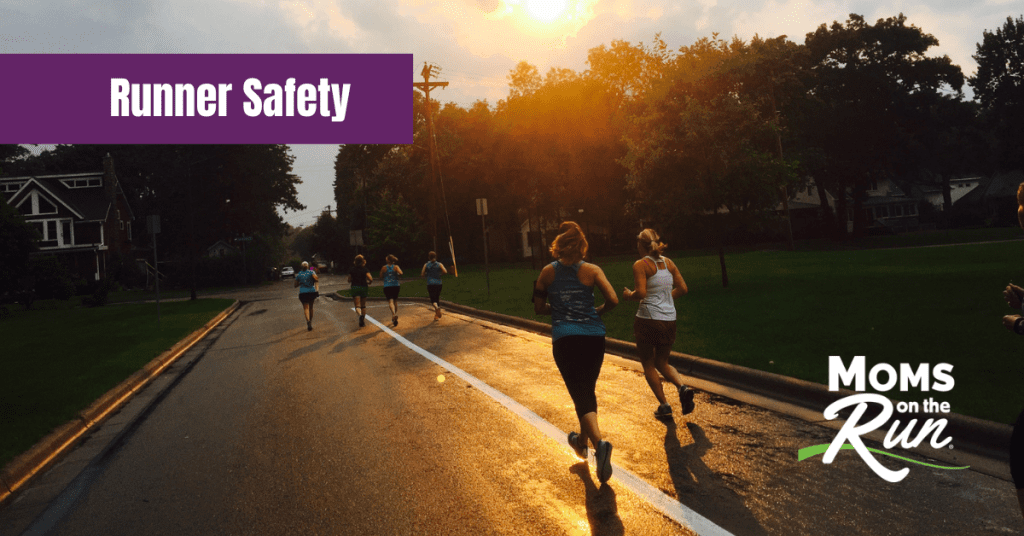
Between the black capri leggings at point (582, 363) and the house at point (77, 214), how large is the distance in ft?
184

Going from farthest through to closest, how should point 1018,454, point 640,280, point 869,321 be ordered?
point 869,321 < point 640,280 < point 1018,454

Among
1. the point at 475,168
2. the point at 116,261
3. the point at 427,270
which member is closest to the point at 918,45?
the point at 475,168

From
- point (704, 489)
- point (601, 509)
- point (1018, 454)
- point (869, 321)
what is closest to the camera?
point (1018, 454)

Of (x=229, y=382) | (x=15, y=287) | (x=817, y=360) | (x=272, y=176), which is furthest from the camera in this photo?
(x=272, y=176)

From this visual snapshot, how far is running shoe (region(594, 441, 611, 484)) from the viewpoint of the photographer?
4949mm

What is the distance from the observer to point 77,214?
5478 centimetres

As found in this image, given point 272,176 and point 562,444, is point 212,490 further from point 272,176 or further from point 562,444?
point 272,176

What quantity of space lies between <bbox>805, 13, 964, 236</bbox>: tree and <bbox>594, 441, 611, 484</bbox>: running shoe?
2057 inches

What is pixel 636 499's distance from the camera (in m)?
4.65

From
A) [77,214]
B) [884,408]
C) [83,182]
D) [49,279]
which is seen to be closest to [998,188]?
[884,408]

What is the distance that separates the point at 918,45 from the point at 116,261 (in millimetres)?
65849

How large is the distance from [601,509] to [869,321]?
29.1 ft

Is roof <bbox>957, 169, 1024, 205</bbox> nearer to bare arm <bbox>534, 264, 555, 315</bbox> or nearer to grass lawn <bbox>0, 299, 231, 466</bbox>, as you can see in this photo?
grass lawn <bbox>0, 299, 231, 466</bbox>

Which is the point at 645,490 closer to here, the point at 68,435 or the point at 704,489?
the point at 704,489
